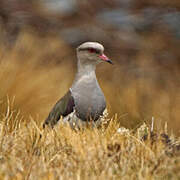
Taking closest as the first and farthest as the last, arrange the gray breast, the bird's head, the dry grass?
the dry grass, the gray breast, the bird's head

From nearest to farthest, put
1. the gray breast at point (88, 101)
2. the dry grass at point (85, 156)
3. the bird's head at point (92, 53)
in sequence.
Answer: the dry grass at point (85, 156) < the gray breast at point (88, 101) < the bird's head at point (92, 53)

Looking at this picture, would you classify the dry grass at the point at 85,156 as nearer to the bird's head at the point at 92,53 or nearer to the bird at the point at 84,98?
the bird at the point at 84,98

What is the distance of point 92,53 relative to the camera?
393cm

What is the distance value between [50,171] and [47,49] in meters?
2.99

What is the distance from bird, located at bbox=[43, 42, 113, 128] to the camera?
3.73 meters

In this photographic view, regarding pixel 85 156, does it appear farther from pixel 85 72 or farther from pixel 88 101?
pixel 85 72

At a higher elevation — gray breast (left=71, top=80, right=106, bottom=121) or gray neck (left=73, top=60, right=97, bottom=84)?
gray neck (left=73, top=60, right=97, bottom=84)

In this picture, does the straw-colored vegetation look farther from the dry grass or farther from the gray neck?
the gray neck

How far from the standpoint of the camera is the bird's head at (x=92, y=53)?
388 centimetres

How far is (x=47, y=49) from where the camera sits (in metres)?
5.25

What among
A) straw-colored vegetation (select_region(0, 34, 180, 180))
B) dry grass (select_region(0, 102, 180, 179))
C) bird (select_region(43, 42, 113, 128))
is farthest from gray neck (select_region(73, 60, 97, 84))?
dry grass (select_region(0, 102, 180, 179))

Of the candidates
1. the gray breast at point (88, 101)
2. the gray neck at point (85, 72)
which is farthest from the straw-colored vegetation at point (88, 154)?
the gray neck at point (85, 72)

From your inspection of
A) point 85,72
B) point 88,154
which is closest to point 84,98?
point 85,72

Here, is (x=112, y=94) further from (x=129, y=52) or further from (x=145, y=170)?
(x=145, y=170)
